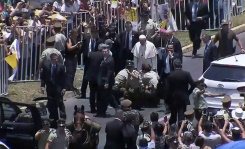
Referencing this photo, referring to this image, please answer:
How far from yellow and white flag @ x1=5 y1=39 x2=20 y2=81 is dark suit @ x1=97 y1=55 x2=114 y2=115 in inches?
109

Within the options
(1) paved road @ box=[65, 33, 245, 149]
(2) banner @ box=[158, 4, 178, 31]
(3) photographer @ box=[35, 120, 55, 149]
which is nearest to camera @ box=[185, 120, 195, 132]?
(1) paved road @ box=[65, 33, 245, 149]

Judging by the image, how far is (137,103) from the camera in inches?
961

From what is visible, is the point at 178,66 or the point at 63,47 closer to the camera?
A: the point at 178,66

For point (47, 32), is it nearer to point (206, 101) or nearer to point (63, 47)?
point (63, 47)

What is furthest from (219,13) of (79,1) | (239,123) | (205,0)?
Result: (239,123)

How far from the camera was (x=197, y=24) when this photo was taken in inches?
1195

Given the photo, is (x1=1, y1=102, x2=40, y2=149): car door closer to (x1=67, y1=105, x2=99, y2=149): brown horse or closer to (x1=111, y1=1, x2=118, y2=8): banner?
(x1=67, y1=105, x2=99, y2=149): brown horse

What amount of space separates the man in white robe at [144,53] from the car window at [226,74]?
2869 mm

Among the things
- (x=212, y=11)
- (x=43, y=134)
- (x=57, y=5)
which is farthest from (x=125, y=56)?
(x=43, y=134)

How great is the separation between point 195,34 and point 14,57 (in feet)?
22.0

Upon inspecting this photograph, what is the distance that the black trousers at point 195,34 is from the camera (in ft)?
98.8

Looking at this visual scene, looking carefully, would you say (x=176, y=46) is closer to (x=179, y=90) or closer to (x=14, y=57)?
(x=14, y=57)

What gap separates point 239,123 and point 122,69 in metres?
7.43

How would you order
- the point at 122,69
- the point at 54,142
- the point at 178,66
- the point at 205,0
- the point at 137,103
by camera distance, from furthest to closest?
the point at 205,0
the point at 122,69
the point at 137,103
the point at 178,66
the point at 54,142
